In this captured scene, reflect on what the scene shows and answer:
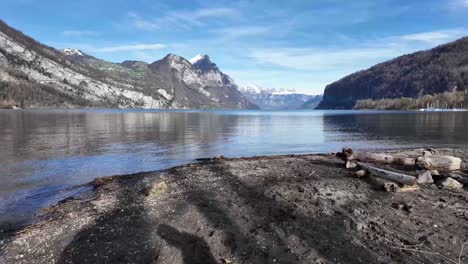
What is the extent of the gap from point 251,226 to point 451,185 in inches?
431

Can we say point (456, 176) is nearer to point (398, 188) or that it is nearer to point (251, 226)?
point (398, 188)

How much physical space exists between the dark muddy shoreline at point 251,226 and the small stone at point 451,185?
→ 2.02 ft

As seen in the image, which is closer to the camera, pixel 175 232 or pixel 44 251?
pixel 44 251

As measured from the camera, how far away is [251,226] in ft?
39.2

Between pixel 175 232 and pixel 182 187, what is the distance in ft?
20.1

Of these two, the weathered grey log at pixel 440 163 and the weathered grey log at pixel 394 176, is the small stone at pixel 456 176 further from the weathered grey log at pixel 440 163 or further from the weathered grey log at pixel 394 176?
the weathered grey log at pixel 394 176

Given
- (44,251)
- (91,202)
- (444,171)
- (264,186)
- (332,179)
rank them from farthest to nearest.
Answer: (444,171) → (332,179) → (264,186) → (91,202) → (44,251)

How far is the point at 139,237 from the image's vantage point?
37.2 feet

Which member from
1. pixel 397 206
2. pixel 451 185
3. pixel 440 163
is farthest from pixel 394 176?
pixel 440 163

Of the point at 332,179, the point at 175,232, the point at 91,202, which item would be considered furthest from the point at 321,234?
the point at 91,202

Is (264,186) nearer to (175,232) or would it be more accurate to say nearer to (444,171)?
(175,232)

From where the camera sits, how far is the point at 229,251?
10.2 meters

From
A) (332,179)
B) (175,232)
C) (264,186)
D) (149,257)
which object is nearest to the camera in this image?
(149,257)

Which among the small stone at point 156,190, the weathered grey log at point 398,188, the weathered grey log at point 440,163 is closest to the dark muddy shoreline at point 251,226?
the small stone at point 156,190
